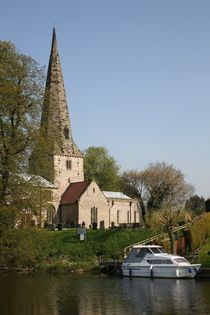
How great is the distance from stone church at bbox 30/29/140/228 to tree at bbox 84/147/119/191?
57.7 feet

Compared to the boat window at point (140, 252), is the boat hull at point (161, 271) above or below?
below

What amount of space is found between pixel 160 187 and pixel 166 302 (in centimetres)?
7084

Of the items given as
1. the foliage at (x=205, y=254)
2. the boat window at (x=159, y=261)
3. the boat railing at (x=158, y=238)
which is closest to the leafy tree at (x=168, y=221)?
the boat railing at (x=158, y=238)

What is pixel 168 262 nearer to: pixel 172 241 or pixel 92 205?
pixel 172 241

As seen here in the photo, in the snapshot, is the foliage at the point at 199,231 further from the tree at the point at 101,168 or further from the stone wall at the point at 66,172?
the tree at the point at 101,168

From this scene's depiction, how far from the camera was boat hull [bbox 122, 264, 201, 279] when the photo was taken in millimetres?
37469

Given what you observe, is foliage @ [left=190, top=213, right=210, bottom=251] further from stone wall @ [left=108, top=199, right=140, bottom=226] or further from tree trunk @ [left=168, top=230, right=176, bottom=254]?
stone wall @ [left=108, top=199, right=140, bottom=226]

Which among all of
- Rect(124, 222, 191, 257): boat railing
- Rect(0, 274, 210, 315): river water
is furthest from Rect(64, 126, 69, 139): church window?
Rect(0, 274, 210, 315): river water

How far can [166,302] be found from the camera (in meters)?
26.2

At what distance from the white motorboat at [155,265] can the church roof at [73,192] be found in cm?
3466

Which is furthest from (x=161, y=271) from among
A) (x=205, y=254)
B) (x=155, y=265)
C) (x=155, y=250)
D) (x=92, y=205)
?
(x=92, y=205)

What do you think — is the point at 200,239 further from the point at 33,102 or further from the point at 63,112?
the point at 63,112

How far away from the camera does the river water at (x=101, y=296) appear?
24.1 metres

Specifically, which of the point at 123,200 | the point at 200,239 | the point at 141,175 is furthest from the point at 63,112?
the point at 200,239
